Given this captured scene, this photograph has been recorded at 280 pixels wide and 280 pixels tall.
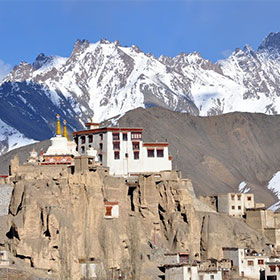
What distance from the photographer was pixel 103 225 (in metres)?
100

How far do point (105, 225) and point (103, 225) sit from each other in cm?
20

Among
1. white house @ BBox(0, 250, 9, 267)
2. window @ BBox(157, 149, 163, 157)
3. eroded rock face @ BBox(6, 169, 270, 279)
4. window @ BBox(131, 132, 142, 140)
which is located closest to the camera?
white house @ BBox(0, 250, 9, 267)

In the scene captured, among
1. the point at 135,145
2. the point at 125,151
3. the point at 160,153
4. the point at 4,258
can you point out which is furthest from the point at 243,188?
the point at 4,258

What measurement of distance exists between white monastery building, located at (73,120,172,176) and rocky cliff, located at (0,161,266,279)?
505 cm

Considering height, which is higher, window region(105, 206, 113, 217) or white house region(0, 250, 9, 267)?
window region(105, 206, 113, 217)

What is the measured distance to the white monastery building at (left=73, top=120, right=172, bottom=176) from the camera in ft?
387

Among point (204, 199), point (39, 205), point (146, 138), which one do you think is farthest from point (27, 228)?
point (146, 138)

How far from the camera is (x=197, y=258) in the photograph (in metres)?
110

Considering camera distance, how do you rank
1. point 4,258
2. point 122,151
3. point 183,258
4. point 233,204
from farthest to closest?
1. point 233,204
2. point 122,151
3. point 183,258
4. point 4,258

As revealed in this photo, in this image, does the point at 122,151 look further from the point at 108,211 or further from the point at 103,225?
the point at 103,225

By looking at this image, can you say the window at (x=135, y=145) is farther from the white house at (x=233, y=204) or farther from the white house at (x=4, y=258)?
the white house at (x=4, y=258)

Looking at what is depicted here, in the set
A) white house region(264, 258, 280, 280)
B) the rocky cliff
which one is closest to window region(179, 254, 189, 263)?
the rocky cliff

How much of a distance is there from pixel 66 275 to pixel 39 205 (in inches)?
439

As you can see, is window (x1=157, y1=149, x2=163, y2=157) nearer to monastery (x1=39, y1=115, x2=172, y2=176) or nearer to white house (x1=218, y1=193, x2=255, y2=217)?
monastery (x1=39, y1=115, x2=172, y2=176)
